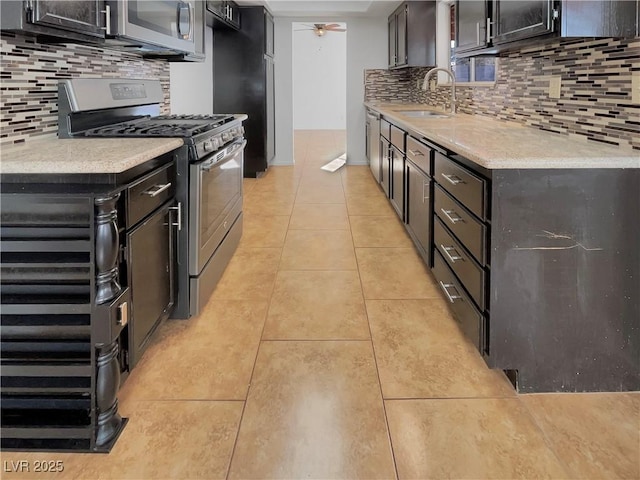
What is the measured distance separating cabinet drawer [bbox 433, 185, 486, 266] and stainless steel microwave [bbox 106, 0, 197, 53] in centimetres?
157

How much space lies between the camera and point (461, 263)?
87.1 inches

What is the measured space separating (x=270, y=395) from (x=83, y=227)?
0.86 metres

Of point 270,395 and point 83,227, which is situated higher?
point 83,227

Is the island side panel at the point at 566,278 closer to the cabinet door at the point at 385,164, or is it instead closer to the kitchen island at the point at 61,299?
the kitchen island at the point at 61,299

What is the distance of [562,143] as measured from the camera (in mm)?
2174

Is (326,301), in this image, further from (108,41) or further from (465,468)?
(108,41)

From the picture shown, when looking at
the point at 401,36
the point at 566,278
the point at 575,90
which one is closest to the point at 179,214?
the point at 566,278

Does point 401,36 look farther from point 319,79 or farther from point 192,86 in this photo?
point 319,79

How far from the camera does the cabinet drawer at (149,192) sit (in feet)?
5.67

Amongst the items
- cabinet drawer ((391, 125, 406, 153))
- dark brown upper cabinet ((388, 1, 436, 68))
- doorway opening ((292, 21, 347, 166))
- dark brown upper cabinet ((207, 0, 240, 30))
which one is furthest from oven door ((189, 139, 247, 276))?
doorway opening ((292, 21, 347, 166))

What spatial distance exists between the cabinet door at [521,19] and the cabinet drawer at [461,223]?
0.76 metres

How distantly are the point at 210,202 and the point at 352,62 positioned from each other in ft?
16.6

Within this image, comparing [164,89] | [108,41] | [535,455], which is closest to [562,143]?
[535,455]

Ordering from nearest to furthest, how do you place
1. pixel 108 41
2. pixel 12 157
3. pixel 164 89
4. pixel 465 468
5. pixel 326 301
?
1. pixel 465 468
2. pixel 12 157
3. pixel 108 41
4. pixel 326 301
5. pixel 164 89
